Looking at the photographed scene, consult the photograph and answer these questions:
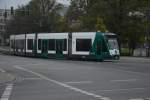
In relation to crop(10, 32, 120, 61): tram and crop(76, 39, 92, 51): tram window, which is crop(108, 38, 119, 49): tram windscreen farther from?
crop(76, 39, 92, 51): tram window

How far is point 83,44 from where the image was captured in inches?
2026

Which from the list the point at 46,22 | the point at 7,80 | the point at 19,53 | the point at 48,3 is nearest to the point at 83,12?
the point at 19,53

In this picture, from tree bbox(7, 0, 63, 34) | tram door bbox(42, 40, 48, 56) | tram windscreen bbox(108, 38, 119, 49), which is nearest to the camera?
tram windscreen bbox(108, 38, 119, 49)

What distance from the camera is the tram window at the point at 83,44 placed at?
50.8 m

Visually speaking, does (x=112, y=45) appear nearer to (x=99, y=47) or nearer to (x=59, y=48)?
(x=99, y=47)

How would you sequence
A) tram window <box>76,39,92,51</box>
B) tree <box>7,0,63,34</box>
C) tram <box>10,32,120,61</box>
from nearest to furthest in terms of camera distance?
tram <box>10,32,120,61</box>
tram window <box>76,39,92,51</box>
tree <box>7,0,63,34</box>

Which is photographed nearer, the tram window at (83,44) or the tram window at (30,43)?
the tram window at (83,44)

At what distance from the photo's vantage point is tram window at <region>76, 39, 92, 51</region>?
5081 cm

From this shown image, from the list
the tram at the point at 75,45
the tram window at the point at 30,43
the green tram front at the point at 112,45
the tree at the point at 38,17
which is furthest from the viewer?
the tree at the point at 38,17

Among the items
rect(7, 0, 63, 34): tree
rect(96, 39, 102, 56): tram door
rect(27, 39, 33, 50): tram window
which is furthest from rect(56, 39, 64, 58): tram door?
rect(7, 0, 63, 34): tree

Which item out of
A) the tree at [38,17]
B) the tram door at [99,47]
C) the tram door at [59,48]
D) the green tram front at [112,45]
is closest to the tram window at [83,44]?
the tram door at [99,47]

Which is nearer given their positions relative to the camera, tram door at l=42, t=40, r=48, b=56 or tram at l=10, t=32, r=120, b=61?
tram at l=10, t=32, r=120, b=61

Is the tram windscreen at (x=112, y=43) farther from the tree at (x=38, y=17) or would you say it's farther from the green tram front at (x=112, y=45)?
the tree at (x=38, y=17)

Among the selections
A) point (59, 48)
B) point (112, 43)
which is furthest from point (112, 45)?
point (59, 48)
